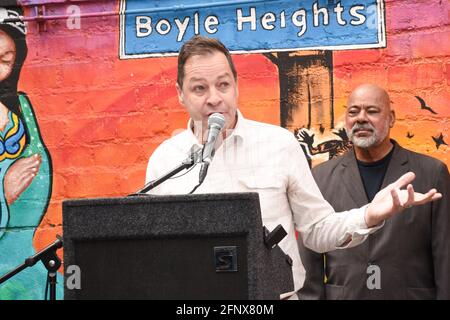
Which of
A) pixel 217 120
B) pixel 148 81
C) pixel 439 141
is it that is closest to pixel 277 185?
pixel 217 120

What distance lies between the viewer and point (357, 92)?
13.5 feet

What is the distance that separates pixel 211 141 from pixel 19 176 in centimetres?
247

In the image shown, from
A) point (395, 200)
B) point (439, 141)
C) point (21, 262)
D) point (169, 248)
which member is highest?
point (439, 141)

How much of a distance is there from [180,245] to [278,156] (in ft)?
2.48

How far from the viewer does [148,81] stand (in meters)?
4.51

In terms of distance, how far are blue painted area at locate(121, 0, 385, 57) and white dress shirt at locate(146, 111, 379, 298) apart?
1.48 meters

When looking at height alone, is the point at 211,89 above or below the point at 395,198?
above

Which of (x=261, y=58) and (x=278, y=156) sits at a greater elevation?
(x=261, y=58)

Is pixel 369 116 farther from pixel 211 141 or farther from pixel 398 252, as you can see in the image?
pixel 211 141

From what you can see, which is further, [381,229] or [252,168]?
[381,229]

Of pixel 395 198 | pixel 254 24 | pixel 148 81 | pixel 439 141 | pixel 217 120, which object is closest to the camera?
pixel 395 198

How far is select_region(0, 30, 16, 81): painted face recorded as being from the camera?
4707 millimetres
